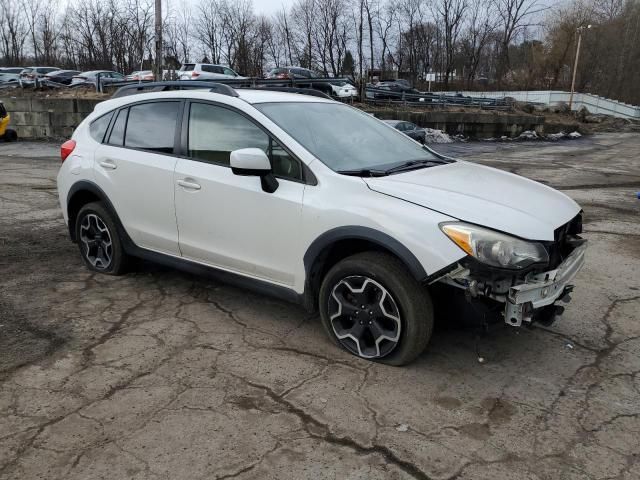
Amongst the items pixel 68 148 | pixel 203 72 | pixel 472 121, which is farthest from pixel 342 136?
pixel 472 121

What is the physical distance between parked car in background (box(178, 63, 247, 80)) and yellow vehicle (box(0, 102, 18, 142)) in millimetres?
8063

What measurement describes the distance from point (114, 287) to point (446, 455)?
10.9 feet

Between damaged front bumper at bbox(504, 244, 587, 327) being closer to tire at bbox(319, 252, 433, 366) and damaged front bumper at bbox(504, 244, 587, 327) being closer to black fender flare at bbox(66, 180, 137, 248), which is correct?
tire at bbox(319, 252, 433, 366)

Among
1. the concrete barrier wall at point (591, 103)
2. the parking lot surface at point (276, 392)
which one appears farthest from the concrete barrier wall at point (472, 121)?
the parking lot surface at point (276, 392)

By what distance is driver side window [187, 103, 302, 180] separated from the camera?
365cm

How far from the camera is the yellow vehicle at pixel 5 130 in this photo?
19578mm

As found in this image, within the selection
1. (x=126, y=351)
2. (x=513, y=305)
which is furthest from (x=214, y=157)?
(x=513, y=305)

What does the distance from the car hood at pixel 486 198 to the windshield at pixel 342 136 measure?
0.33 m

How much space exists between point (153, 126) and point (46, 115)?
66.9 ft

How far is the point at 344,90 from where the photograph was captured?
2778cm

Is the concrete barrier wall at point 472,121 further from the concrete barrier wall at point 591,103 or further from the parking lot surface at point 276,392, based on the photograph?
the parking lot surface at point 276,392

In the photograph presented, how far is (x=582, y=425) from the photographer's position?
2852mm

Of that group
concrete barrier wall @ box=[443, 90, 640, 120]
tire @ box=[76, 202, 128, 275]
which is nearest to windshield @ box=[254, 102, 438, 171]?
tire @ box=[76, 202, 128, 275]

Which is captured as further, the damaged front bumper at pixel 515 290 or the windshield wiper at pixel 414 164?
the windshield wiper at pixel 414 164
